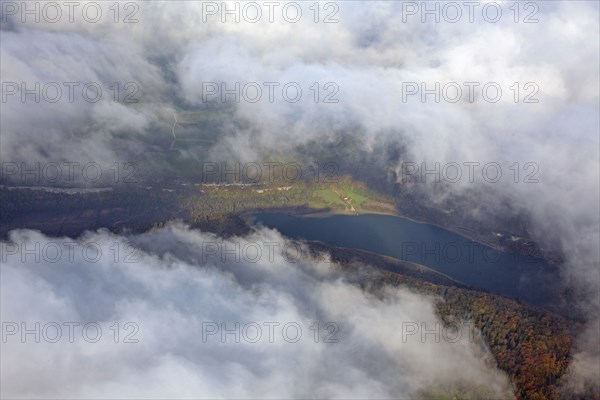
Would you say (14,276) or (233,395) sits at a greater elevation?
(14,276)

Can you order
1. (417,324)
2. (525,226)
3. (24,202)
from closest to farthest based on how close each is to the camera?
(417,324), (24,202), (525,226)

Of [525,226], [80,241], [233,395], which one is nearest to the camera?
[233,395]

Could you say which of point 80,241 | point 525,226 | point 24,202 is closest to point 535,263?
point 525,226

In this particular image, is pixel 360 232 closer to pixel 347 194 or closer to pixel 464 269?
pixel 347 194

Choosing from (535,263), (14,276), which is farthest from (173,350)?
(535,263)

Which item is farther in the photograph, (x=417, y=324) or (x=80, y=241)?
(x=80, y=241)

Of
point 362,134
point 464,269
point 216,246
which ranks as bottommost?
point 464,269
